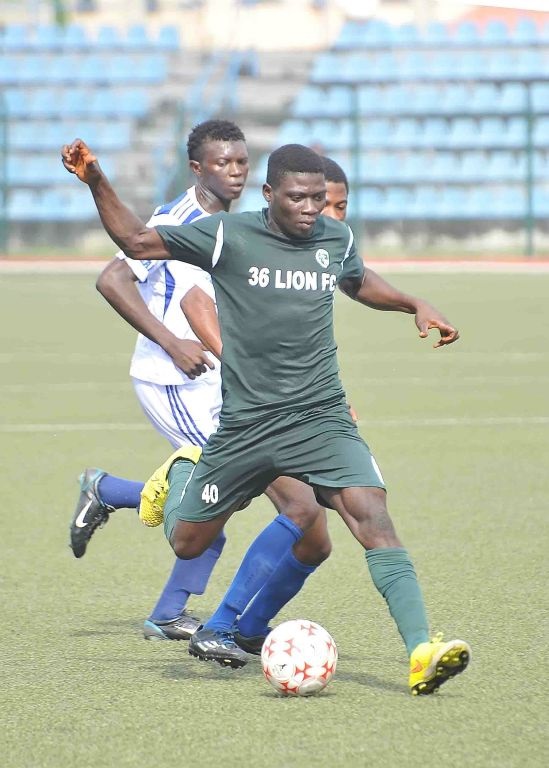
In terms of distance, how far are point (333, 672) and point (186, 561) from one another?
1.12 m

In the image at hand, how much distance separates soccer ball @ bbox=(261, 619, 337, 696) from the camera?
4.96m

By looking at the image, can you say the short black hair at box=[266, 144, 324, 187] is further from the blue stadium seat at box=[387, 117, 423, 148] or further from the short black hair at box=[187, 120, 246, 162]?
the blue stadium seat at box=[387, 117, 423, 148]

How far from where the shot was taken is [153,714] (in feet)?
15.7

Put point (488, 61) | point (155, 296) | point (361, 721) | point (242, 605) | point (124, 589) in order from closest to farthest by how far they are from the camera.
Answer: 1. point (361, 721)
2. point (242, 605)
3. point (155, 296)
4. point (124, 589)
5. point (488, 61)

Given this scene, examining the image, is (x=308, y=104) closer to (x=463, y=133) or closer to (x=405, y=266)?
(x=463, y=133)

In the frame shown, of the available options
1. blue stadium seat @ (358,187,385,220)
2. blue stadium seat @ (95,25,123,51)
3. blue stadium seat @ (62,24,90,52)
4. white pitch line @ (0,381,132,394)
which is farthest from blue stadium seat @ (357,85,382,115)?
white pitch line @ (0,381,132,394)

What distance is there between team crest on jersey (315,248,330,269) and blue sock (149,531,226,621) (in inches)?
51.9

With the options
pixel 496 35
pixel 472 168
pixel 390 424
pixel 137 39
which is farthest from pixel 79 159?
pixel 137 39

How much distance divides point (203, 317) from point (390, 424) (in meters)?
6.13

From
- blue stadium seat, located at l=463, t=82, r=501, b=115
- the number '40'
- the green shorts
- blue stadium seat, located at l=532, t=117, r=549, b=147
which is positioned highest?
blue stadium seat, located at l=463, t=82, r=501, b=115

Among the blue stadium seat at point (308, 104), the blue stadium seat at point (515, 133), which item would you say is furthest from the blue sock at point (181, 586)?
the blue stadium seat at point (308, 104)

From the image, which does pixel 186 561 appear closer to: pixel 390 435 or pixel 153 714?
pixel 153 714

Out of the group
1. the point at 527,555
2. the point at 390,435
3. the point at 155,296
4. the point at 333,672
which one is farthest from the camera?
the point at 390,435

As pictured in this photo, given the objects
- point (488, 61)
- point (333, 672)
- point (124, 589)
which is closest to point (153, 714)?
point (333, 672)
